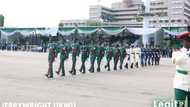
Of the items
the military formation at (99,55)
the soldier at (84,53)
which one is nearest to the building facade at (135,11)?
the military formation at (99,55)

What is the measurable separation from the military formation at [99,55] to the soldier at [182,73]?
10063mm

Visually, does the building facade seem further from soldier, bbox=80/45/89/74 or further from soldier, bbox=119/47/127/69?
soldier, bbox=80/45/89/74

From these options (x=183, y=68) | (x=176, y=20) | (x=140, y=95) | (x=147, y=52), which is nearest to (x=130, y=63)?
(x=147, y=52)

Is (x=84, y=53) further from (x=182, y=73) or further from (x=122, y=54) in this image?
(x=182, y=73)

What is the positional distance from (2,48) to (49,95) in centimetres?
4492

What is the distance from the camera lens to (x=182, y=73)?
561 centimetres

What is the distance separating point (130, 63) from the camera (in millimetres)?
24281

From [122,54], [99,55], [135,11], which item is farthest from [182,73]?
[135,11]

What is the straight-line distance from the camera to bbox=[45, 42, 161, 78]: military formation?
53.3 ft

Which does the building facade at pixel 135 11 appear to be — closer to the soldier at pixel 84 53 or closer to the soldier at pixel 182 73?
the soldier at pixel 84 53

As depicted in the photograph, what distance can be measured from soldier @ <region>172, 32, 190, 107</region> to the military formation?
33.0ft

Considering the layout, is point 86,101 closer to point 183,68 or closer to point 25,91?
point 25,91

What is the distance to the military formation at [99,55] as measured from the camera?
1625cm

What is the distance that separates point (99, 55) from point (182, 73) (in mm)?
14459
